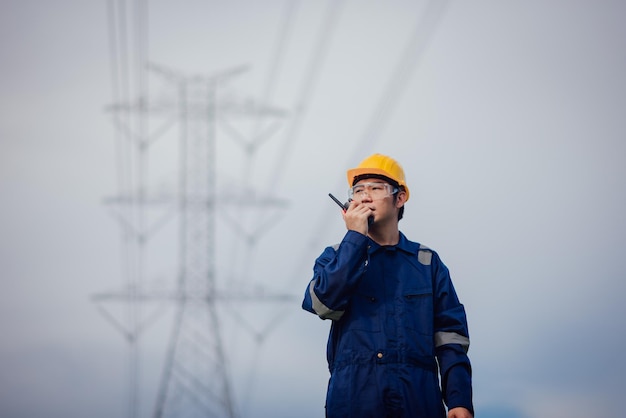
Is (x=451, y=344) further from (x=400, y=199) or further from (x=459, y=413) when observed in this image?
(x=400, y=199)

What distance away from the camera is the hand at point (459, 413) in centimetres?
513

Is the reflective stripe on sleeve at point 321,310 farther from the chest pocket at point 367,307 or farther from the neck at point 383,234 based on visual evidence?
the neck at point 383,234

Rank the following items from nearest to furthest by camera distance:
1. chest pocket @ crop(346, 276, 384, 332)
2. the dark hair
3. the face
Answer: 1. chest pocket @ crop(346, 276, 384, 332)
2. the face
3. the dark hair

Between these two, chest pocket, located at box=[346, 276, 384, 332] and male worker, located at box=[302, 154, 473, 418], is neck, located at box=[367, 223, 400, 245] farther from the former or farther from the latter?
chest pocket, located at box=[346, 276, 384, 332]

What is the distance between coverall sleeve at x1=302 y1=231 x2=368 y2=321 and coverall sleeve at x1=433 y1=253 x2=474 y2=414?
508 millimetres

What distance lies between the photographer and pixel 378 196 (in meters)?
5.45

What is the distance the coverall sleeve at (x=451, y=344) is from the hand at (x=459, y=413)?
1.1 inches

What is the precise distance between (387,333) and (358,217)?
581mm

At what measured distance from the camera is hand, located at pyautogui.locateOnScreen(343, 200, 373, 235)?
17.2 ft

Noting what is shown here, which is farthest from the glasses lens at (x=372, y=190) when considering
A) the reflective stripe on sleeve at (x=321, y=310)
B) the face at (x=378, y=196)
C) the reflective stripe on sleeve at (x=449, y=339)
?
the reflective stripe on sleeve at (x=449, y=339)

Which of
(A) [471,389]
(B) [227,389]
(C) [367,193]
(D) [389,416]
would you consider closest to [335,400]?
(D) [389,416]

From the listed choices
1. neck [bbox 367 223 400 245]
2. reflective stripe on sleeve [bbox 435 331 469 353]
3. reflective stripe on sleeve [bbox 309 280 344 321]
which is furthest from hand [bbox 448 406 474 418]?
neck [bbox 367 223 400 245]

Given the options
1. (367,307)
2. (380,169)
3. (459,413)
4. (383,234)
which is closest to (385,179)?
(380,169)

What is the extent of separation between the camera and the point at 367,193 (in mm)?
5492
